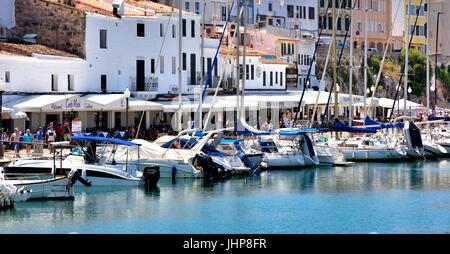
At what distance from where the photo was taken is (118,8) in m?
65.1

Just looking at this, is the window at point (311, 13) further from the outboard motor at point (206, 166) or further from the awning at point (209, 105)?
the outboard motor at point (206, 166)

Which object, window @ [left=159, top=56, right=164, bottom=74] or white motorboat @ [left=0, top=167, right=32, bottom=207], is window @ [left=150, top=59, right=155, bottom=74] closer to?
window @ [left=159, top=56, right=164, bottom=74]

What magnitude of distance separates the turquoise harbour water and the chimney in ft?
60.0

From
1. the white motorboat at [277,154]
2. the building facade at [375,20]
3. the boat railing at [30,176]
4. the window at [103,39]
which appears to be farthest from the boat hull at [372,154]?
the building facade at [375,20]

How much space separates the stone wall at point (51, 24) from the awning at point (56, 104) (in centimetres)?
588

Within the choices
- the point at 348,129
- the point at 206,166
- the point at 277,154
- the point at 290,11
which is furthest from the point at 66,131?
the point at 290,11

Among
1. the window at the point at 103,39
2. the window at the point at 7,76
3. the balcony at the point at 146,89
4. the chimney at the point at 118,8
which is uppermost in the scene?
the chimney at the point at 118,8

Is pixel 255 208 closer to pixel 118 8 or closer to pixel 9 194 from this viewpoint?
pixel 9 194

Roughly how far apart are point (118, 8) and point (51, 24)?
4.74m

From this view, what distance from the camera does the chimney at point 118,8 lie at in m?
64.8

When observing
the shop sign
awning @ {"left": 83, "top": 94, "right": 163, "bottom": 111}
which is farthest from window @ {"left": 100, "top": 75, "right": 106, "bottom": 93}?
the shop sign

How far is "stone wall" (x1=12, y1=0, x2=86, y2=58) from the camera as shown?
204 feet

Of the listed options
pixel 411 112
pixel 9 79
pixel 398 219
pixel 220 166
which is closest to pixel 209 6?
pixel 411 112
